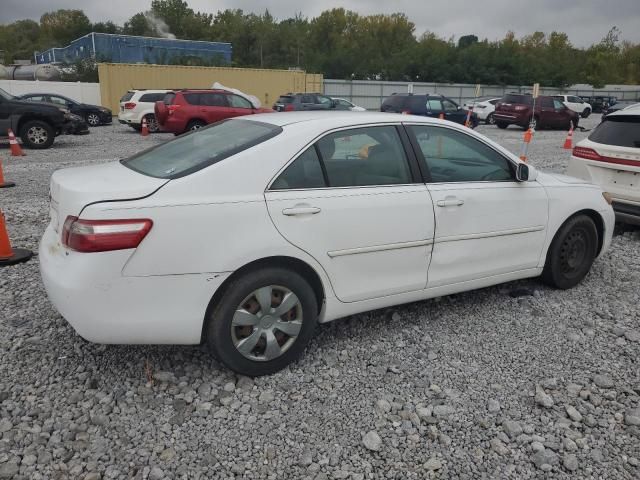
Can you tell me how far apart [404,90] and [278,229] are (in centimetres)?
Answer: 3733

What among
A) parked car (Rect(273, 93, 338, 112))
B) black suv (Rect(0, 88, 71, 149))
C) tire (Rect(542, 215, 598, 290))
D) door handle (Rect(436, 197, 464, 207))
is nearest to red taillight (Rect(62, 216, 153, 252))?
door handle (Rect(436, 197, 464, 207))

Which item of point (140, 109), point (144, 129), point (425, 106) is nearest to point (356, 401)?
point (144, 129)

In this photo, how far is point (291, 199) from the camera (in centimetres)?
300

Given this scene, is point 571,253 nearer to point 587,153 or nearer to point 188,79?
point 587,153

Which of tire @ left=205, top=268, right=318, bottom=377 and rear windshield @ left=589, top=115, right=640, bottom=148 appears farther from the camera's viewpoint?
rear windshield @ left=589, top=115, right=640, bottom=148

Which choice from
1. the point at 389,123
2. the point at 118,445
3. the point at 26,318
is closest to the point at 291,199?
the point at 389,123

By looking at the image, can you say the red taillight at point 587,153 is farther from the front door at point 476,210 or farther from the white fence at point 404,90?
the white fence at point 404,90

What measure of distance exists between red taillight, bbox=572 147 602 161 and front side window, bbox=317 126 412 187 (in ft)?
12.8

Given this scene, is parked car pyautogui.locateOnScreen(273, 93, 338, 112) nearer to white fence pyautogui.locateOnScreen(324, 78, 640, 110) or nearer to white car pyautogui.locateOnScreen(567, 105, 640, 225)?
white fence pyautogui.locateOnScreen(324, 78, 640, 110)

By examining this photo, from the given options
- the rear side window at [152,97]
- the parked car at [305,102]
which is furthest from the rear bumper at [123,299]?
the parked car at [305,102]

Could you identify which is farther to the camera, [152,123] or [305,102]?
[305,102]

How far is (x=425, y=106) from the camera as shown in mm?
20203

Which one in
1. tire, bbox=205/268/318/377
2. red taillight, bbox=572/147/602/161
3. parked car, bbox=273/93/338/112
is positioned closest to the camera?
tire, bbox=205/268/318/377

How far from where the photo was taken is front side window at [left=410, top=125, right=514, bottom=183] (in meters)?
3.66
